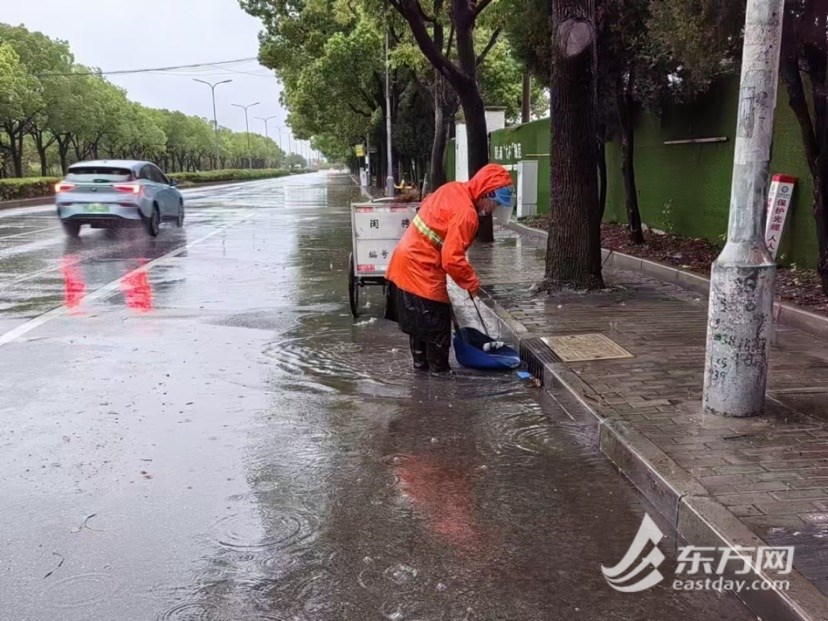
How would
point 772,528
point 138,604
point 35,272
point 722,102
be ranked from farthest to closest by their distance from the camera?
point 35,272, point 722,102, point 772,528, point 138,604

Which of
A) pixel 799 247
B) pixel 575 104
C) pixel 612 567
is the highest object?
pixel 575 104

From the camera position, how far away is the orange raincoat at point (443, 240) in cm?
578

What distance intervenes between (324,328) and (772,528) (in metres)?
5.26

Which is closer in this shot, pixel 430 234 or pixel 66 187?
pixel 430 234

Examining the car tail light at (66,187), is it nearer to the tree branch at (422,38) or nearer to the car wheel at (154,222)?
the car wheel at (154,222)

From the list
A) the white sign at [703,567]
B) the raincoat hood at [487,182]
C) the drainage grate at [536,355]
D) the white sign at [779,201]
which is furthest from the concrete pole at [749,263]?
the white sign at [779,201]

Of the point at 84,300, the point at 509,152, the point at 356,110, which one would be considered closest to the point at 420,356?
the point at 84,300

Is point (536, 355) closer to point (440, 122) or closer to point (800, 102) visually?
point (800, 102)

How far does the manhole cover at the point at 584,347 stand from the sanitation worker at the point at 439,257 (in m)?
0.96

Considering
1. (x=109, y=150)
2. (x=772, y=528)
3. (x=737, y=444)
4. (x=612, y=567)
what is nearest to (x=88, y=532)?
(x=612, y=567)

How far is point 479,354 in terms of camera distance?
6.27 m

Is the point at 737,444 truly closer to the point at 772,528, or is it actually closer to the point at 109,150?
the point at 772,528

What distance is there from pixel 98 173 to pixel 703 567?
1609cm

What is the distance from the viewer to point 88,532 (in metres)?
3.62
